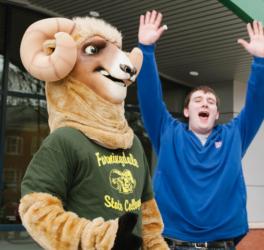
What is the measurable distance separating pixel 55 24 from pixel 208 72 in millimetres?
8468

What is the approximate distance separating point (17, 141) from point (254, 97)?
18.5 ft

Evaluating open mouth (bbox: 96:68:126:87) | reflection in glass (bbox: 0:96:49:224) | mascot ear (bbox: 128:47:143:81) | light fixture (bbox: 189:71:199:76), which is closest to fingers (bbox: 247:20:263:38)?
mascot ear (bbox: 128:47:143:81)

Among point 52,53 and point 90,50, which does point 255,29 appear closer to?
point 90,50

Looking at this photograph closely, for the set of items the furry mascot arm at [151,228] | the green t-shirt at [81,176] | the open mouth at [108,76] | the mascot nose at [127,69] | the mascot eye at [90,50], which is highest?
the mascot eye at [90,50]

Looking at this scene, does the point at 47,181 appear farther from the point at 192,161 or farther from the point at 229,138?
the point at 229,138

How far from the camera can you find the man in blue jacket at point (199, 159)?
3156mm

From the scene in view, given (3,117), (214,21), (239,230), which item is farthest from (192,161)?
(3,117)

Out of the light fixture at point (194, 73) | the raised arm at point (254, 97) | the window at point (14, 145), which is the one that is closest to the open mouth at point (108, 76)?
the raised arm at point (254, 97)

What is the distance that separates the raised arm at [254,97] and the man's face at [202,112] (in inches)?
8.4

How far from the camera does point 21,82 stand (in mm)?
8352

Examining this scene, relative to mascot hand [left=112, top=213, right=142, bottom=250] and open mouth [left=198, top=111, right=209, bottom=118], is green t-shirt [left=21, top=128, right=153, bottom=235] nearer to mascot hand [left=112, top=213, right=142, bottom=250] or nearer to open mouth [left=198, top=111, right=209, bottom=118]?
mascot hand [left=112, top=213, right=142, bottom=250]

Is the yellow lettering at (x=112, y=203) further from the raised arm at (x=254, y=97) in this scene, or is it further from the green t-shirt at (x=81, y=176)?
the raised arm at (x=254, y=97)

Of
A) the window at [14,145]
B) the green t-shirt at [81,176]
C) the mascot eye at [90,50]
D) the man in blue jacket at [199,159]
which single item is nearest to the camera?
the green t-shirt at [81,176]

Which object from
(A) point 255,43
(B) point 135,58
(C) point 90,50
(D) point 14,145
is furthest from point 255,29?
(D) point 14,145
